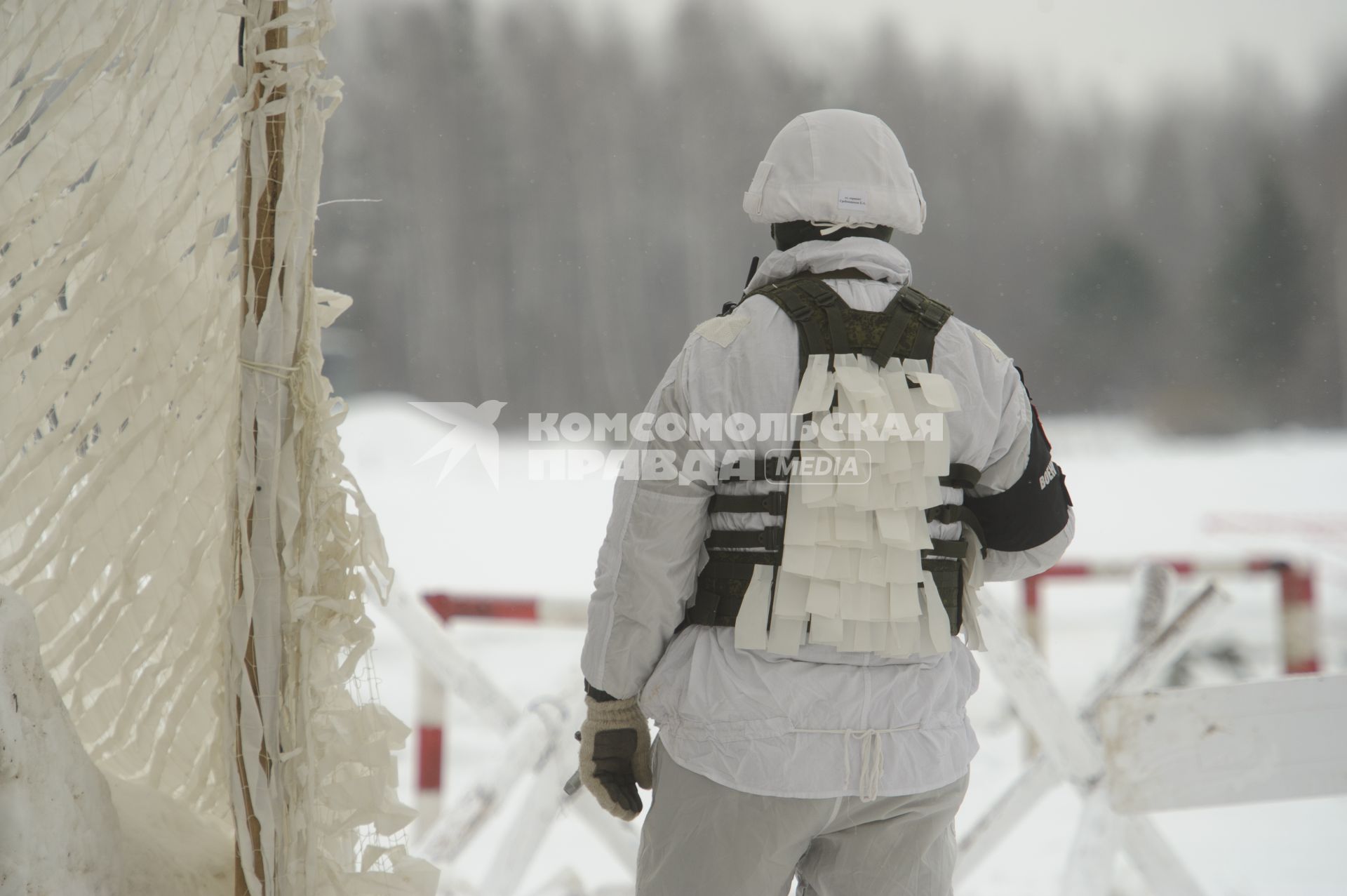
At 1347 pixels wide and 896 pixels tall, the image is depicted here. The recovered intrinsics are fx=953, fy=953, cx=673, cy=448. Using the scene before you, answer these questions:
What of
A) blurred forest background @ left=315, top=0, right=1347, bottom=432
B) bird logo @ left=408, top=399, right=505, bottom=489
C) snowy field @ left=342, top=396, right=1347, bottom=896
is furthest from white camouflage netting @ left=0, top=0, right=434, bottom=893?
bird logo @ left=408, top=399, right=505, bottom=489

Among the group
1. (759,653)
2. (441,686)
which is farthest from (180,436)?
(441,686)

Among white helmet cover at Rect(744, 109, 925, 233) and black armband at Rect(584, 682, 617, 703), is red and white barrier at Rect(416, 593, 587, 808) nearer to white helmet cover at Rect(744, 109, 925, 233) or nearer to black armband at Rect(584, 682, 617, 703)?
black armband at Rect(584, 682, 617, 703)

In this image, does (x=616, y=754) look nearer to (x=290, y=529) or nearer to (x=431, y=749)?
(x=290, y=529)

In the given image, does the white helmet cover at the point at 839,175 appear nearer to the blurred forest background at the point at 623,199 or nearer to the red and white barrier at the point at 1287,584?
the red and white barrier at the point at 1287,584

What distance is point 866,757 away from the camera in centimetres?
84

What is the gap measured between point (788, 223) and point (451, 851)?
4.33 ft

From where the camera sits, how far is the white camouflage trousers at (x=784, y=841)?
2.77ft

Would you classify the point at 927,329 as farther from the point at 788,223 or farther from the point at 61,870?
the point at 61,870

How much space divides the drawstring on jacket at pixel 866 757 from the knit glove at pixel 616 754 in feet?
0.60

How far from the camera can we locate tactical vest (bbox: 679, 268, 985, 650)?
0.86 meters

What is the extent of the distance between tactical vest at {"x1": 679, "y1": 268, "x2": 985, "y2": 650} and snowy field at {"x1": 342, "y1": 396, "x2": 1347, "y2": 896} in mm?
1049

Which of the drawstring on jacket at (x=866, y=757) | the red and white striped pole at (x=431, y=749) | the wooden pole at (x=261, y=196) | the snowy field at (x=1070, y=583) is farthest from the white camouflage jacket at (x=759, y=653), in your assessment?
the red and white striped pole at (x=431, y=749)

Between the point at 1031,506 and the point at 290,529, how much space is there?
711 mm

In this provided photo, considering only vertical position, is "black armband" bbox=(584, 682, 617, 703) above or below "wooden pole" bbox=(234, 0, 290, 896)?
below
